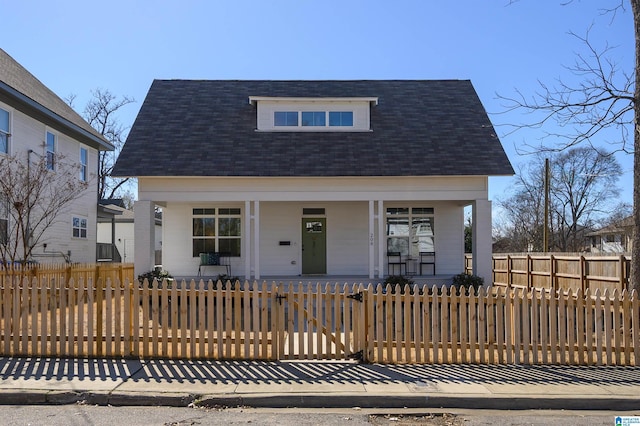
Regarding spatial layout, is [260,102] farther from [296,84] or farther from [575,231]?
[575,231]

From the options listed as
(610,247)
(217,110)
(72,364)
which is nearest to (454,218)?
(217,110)

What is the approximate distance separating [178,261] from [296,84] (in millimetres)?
8469

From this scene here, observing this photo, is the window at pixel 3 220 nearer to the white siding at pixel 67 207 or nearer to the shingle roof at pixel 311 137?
the white siding at pixel 67 207

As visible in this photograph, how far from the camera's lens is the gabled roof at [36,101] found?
58.1 feet

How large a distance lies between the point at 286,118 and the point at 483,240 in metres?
7.92

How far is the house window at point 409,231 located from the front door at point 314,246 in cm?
227

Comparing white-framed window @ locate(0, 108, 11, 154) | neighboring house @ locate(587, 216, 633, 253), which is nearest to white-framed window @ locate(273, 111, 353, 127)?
white-framed window @ locate(0, 108, 11, 154)

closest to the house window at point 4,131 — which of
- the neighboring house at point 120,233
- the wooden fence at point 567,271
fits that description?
the neighboring house at point 120,233

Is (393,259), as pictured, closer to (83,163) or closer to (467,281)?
(467,281)

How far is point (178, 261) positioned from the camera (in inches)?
778

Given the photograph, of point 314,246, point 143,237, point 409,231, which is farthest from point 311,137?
point 143,237

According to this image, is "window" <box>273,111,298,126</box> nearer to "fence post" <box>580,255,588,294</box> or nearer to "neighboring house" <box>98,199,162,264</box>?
"fence post" <box>580,255,588,294</box>

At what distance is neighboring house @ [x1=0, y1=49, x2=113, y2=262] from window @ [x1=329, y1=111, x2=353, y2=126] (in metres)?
8.97

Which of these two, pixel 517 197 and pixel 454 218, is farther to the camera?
pixel 517 197
